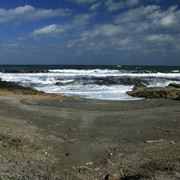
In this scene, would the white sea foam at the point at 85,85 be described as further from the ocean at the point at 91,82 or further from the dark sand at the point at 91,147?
the dark sand at the point at 91,147

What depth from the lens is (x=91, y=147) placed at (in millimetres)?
4422

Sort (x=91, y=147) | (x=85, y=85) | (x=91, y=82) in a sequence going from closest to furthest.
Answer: (x=91, y=147) → (x=85, y=85) → (x=91, y=82)

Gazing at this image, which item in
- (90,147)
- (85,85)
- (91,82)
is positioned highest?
(91,82)

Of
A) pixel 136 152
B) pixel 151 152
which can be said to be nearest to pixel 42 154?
pixel 136 152

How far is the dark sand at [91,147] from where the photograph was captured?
3.03m

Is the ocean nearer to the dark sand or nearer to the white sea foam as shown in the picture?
the white sea foam

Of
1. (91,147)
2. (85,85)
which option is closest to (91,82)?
(85,85)

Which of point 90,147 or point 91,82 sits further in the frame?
point 91,82

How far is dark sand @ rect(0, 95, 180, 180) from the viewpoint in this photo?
3033 mm

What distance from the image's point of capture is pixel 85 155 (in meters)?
4.05

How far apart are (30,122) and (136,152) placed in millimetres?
3321

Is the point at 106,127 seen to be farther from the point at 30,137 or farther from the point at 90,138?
the point at 30,137

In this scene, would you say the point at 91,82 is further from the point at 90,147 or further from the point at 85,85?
the point at 90,147

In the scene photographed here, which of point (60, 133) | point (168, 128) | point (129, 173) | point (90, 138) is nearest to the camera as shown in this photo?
point (129, 173)
